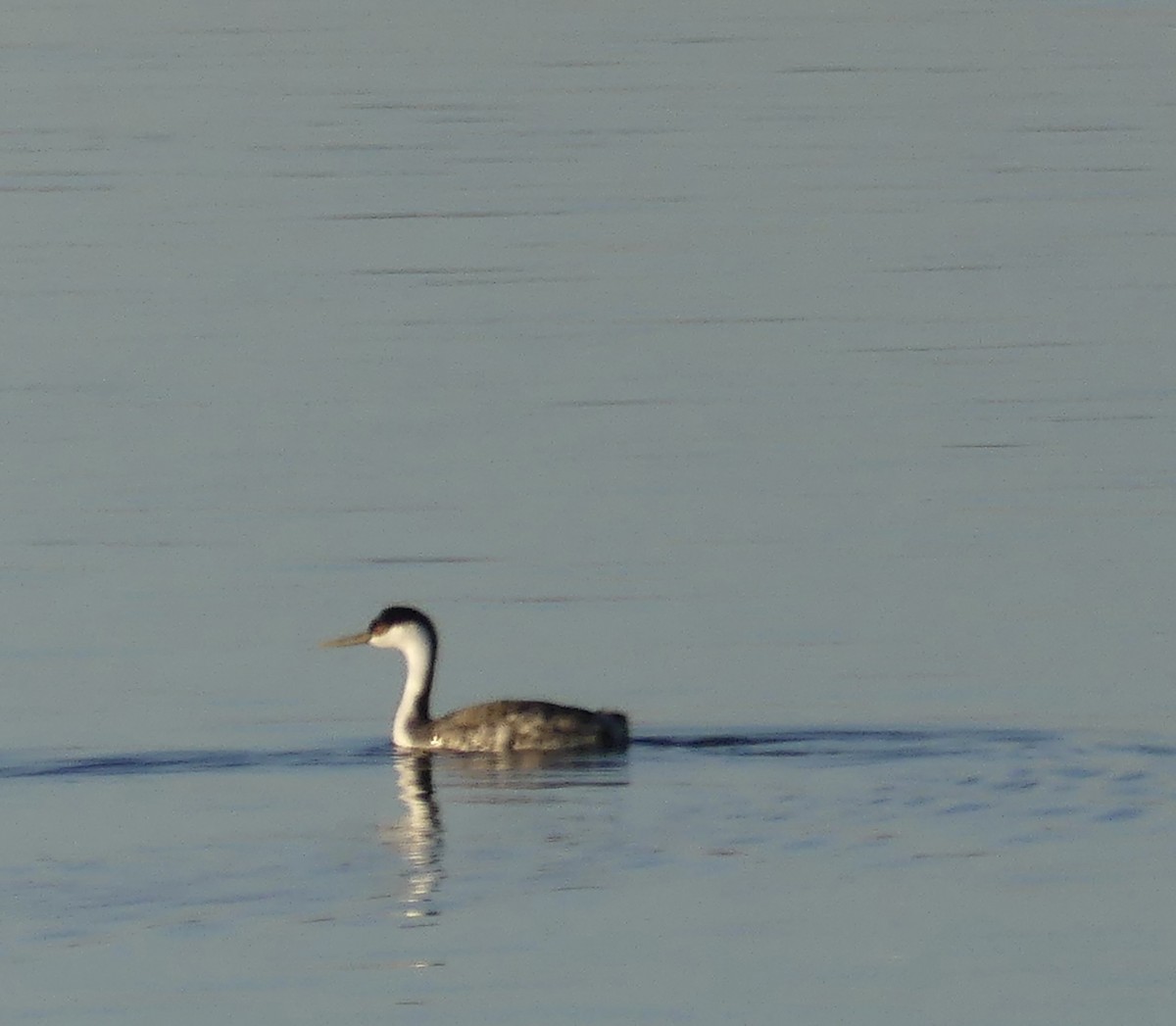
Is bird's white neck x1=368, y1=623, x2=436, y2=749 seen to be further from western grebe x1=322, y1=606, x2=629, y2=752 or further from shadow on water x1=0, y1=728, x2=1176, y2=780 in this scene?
shadow on water x1=0, y1=728, x2=1176, y2=780

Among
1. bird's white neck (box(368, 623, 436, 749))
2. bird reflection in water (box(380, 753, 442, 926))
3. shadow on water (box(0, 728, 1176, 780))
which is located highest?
bird's white neck (box(368, 623, 436, 749))

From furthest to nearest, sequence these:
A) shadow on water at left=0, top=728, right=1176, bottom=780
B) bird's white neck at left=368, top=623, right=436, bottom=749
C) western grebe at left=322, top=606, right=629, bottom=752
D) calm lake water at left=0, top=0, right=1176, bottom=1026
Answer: bird's white neck at left=368, top=623, right=436, bottom=749, western grebe at left=322, top=606, right=629, bottom=752, shadow on water at left=0, top=728, right=1176, bottom=780, calm lake water at left=0, top=0, right=1176, bottom=1026

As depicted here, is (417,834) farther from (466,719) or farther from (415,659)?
(415,659)

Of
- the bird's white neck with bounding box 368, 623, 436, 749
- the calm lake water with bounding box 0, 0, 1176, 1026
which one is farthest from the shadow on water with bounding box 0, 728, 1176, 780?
the bird's white neck with bounding box 368, 623, 436, 749

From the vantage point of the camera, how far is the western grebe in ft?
51.6

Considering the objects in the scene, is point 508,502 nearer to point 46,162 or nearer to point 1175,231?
point 1175,231

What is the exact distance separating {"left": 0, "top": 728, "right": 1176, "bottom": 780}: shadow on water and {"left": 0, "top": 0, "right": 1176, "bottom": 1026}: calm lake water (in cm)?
4

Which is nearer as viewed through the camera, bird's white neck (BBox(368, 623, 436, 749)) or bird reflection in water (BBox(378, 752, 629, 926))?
bird reflection in water (BBox(378, 752, 629, 926))

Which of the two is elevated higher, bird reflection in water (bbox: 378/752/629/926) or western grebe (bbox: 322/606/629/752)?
western grebe (bbox: 322/606/629/752)

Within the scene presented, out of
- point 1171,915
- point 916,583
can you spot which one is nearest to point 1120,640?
point 916,583

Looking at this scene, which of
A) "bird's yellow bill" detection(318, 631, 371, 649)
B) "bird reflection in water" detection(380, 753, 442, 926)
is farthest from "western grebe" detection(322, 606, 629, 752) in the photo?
"bird reflection in water" detection(380, 753, 442, 926)

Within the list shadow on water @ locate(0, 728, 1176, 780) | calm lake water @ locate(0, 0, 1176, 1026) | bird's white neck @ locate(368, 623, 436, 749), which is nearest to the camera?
calm lake water @ locate(0, 0, 1176, 1026)

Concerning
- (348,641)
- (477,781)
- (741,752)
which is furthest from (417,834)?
(348,641)

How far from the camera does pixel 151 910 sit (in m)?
12.6
